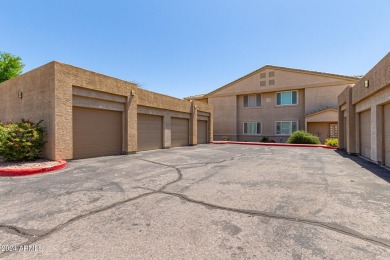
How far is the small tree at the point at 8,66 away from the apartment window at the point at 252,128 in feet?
110

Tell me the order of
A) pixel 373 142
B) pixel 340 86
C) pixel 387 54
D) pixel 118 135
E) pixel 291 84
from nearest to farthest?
pixel 387 54 < pixel 373 142 < pixel 118 135 < pixel 340 86 < pixel 291 84

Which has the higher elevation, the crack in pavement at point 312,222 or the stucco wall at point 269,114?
the stucco wall at point 269,114

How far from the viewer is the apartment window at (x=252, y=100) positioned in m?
28.0

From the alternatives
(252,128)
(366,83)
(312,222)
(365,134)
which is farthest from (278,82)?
(312,222)

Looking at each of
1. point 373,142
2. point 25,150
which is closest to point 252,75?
point 373,142

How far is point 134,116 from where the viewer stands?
13.2m

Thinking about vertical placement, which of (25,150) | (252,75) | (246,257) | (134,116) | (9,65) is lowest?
(246,257)

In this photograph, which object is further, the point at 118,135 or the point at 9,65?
the point at 9,65

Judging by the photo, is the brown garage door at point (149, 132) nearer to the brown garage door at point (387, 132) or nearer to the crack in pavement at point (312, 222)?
the crack in pavement at point (312, 222)

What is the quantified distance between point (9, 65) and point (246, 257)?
3965 cm

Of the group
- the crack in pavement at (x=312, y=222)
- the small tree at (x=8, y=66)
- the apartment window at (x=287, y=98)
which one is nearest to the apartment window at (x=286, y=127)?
the apartment window at (x=287, y=98)

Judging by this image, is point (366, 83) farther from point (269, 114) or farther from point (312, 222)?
point (269, 114)

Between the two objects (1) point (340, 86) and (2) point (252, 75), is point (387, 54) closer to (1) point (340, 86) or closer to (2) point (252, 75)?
(1) point (340, 86)

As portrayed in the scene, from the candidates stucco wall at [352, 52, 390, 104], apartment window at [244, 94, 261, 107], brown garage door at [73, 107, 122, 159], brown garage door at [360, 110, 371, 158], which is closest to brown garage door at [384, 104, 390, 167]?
stucco wall at [352, 52, 390, 104]
